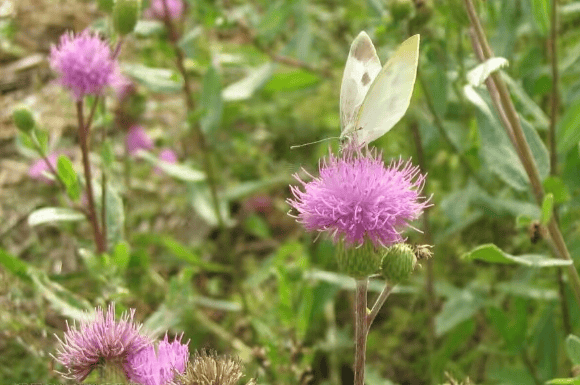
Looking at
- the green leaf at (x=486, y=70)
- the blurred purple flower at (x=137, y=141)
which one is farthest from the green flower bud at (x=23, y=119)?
the green leaf at (x=486, y=70)

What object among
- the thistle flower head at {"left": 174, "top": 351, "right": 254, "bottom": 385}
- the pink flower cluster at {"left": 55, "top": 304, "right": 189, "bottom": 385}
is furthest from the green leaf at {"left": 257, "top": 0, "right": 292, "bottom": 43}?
the thistle flower head at {"left": 174, "top": 351, "right": 254, "bottom": 385}

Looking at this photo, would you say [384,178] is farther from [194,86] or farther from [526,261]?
[194,86]

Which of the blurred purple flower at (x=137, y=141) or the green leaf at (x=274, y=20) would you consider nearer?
the green leaf at (x=274, y=20)

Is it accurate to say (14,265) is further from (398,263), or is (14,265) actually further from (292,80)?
(292,80)

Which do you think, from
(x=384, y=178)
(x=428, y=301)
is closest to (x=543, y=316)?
(x=428, y=301)

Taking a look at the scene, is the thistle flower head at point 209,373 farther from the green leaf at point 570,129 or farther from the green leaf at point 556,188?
the green leaf at point 570,129

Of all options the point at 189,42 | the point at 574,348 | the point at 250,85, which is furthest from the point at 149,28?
the point at 574,348
